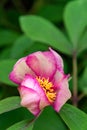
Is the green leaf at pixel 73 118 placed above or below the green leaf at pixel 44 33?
below

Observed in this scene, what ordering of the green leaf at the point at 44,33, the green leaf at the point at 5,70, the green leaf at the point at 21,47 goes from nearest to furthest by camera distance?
the green leaf at the point at 5,70 → the green leaf at the point at 44,33 → the green leaf at the point at 21,47

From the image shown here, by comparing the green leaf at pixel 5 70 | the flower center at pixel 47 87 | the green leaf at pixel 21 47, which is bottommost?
the flower center at pixel 47 87

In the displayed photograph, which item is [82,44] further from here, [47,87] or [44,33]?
[47,87]

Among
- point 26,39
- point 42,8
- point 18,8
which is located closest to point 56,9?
point 42,8

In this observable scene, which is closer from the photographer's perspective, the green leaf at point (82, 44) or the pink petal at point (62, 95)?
the pink petal at point (62, 95)

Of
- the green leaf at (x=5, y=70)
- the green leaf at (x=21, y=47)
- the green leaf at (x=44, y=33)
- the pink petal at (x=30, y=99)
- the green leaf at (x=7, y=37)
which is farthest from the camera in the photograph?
the green leaf at (x=7, y=37)

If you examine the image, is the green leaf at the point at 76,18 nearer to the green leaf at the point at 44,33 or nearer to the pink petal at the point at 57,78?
the green leaf at the point at 44,33

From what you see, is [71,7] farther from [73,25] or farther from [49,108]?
[49,108]

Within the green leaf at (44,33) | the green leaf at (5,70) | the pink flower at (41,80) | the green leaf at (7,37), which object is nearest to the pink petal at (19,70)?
the pink flower at (41,80)
